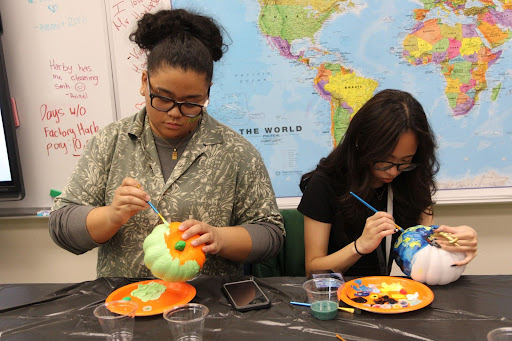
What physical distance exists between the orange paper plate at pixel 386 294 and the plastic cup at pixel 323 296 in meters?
0.03

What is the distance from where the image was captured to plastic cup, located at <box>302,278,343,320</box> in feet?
3.35

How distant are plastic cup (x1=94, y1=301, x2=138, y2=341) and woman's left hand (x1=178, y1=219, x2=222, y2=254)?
0.24 m

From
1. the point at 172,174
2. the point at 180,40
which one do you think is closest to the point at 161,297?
the point at 172,174

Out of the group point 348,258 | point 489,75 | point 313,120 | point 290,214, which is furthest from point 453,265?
point 489,75

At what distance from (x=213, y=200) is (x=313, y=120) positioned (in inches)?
40.0

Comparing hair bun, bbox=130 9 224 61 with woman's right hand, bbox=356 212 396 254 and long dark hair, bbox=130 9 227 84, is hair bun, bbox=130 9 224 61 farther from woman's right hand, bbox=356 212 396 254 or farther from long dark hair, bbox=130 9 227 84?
woman's right hand, bbox=356 212 396 254

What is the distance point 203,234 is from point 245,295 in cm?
Answer: 21

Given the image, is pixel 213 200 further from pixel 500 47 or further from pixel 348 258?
pixel 500 47

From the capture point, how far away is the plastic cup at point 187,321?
93cm

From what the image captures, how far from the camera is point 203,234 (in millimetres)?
1180

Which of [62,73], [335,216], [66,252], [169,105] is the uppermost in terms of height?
[62,73]

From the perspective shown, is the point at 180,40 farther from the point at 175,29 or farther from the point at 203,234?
the point at 203,234

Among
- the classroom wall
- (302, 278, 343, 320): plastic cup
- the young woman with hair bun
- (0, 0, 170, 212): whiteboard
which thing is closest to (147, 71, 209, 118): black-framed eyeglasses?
the young woman with hair bun

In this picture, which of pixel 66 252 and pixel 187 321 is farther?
pixel 66 252
